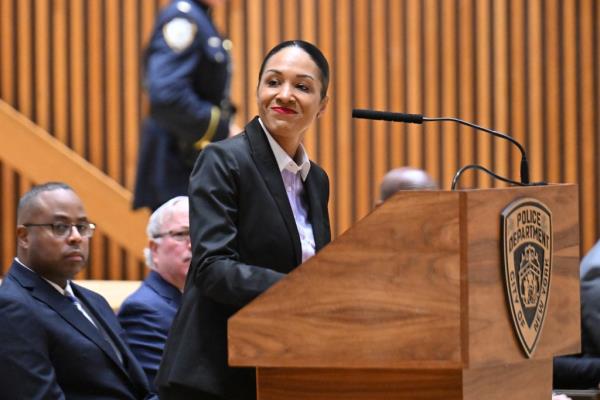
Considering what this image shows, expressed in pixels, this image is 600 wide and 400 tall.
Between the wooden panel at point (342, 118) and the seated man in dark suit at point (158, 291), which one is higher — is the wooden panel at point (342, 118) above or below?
above

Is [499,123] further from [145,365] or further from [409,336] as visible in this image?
[409,336]

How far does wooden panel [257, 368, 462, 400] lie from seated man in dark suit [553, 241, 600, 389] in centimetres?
169

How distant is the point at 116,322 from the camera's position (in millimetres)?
→ 3217

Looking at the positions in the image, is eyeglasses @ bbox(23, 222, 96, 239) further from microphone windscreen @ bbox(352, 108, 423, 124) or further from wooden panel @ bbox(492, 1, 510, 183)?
wooden panel @ bbox(492, 1, 510, 183)

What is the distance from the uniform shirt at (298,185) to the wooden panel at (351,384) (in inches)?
10.4

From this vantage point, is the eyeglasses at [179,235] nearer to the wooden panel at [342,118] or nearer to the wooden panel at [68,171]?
the wooden panel at [68,171]

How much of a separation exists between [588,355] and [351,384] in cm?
181

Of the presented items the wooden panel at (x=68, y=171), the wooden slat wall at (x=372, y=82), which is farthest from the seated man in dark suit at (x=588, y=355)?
the wooden panel at (x=68, y=171)

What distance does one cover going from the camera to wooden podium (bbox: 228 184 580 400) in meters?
1.88

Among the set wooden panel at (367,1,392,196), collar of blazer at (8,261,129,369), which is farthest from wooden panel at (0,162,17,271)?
collar of blazer at (8,261,129,369)

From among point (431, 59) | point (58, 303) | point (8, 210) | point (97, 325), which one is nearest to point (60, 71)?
point (8, 210)

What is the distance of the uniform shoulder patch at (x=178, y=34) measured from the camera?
4.28 m

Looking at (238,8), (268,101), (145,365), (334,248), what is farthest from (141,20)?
(334,248)

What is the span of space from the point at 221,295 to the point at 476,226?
45cm
